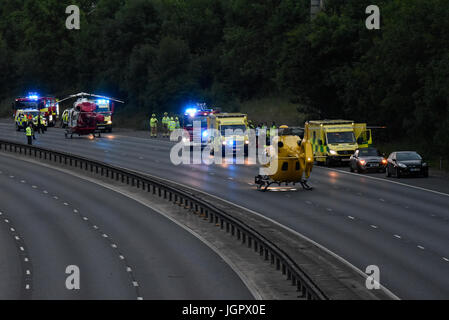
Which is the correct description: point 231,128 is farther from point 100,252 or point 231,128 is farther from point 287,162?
point 100,252

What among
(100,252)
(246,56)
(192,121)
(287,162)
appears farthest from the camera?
(246,56)

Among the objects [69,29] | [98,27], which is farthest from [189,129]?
[69,29]

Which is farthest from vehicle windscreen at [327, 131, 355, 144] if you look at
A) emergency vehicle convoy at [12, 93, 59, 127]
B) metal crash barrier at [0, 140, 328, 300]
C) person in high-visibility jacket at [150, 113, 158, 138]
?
emergency vehicle convoy at [12, 93, 59, 127]

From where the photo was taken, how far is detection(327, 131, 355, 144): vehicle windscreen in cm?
5562

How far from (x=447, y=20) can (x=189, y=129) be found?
65.2ft

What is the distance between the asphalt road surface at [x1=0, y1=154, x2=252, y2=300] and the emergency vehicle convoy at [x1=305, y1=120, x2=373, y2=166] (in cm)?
1530

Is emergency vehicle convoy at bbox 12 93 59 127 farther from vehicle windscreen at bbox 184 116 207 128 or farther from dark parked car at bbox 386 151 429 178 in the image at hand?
dark parked car at bbox 386 151 429 178

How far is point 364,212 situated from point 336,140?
19834 millimetres

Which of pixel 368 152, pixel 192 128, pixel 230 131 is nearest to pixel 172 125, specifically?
pixel 192 128

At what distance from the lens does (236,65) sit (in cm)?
10769

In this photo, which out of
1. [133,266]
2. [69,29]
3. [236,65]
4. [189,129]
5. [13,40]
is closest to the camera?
[133,266]

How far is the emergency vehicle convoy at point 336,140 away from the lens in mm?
55188

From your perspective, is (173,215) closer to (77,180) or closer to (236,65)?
(77,180)

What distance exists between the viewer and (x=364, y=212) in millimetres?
36062
